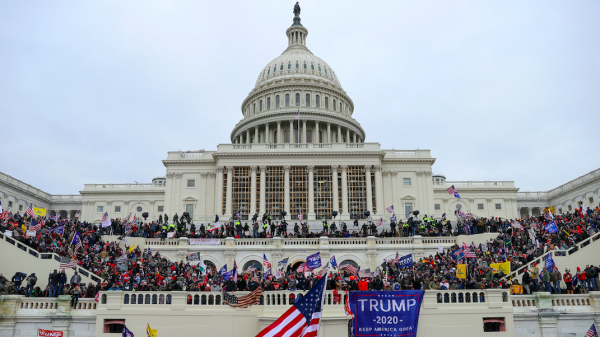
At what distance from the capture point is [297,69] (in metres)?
92.0

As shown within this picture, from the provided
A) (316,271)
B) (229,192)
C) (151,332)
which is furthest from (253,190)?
(151,332)

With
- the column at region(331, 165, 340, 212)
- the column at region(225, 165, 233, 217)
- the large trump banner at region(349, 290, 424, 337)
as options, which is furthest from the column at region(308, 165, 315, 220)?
the large trump banner at region(349, 290, 424, 337)

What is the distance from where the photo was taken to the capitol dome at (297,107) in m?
82.9

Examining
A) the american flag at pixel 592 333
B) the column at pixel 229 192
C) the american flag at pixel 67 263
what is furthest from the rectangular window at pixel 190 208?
the american flag at pixel 592 333

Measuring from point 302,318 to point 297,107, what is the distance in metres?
71.7

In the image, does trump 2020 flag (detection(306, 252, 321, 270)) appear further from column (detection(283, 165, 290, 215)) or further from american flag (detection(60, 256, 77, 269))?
column (detection(283, 165, 290, 215))

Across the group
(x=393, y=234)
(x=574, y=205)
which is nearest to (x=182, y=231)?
(x=393, y=234)

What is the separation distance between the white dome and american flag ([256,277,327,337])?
77.8 metres

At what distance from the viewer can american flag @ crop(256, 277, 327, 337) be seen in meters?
14.0

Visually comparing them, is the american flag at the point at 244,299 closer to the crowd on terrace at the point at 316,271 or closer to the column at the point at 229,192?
the crowd on terrace at the point at 316,271

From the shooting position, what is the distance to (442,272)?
25953 millimetres

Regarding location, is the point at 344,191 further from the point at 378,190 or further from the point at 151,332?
the point at 151,332

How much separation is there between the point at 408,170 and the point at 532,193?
39204 millimetres

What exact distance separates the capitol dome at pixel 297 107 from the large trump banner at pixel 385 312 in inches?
2287
